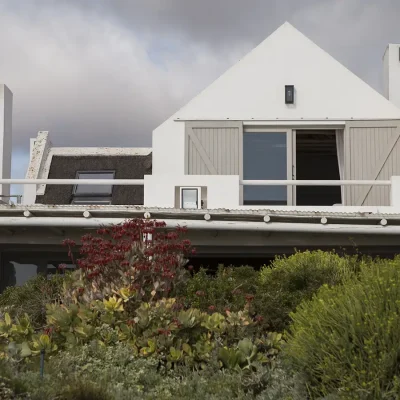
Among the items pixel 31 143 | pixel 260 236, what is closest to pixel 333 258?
pixel 260 236

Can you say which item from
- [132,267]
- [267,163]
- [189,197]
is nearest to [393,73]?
[267,163]

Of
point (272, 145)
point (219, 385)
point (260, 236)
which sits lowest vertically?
point (219, 385)

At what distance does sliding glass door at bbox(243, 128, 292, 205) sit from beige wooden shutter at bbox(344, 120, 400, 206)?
3.67ft

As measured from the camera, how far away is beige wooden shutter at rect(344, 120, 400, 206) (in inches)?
531

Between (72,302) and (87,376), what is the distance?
76.8 inches

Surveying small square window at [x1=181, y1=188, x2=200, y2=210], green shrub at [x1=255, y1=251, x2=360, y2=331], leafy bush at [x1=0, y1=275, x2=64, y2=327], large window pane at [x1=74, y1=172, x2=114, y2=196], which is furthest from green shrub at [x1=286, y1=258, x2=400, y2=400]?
large window pane at [x1=74, y1=172, x2=114, y2=196]

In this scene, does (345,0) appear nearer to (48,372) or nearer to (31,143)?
(31,143)

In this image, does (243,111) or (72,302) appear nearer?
(72,302)

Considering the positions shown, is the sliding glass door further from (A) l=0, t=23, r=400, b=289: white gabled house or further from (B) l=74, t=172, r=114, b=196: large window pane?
(B) l=74, t=172, r=114, b=196: large window pane

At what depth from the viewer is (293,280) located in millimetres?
9867

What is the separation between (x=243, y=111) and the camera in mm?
14031

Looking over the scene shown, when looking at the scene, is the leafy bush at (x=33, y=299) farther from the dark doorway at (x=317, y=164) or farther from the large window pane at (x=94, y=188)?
the dark doorway at (x=317, y=164)

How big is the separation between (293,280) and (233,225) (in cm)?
184

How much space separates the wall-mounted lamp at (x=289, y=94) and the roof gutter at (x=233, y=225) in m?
3.28
